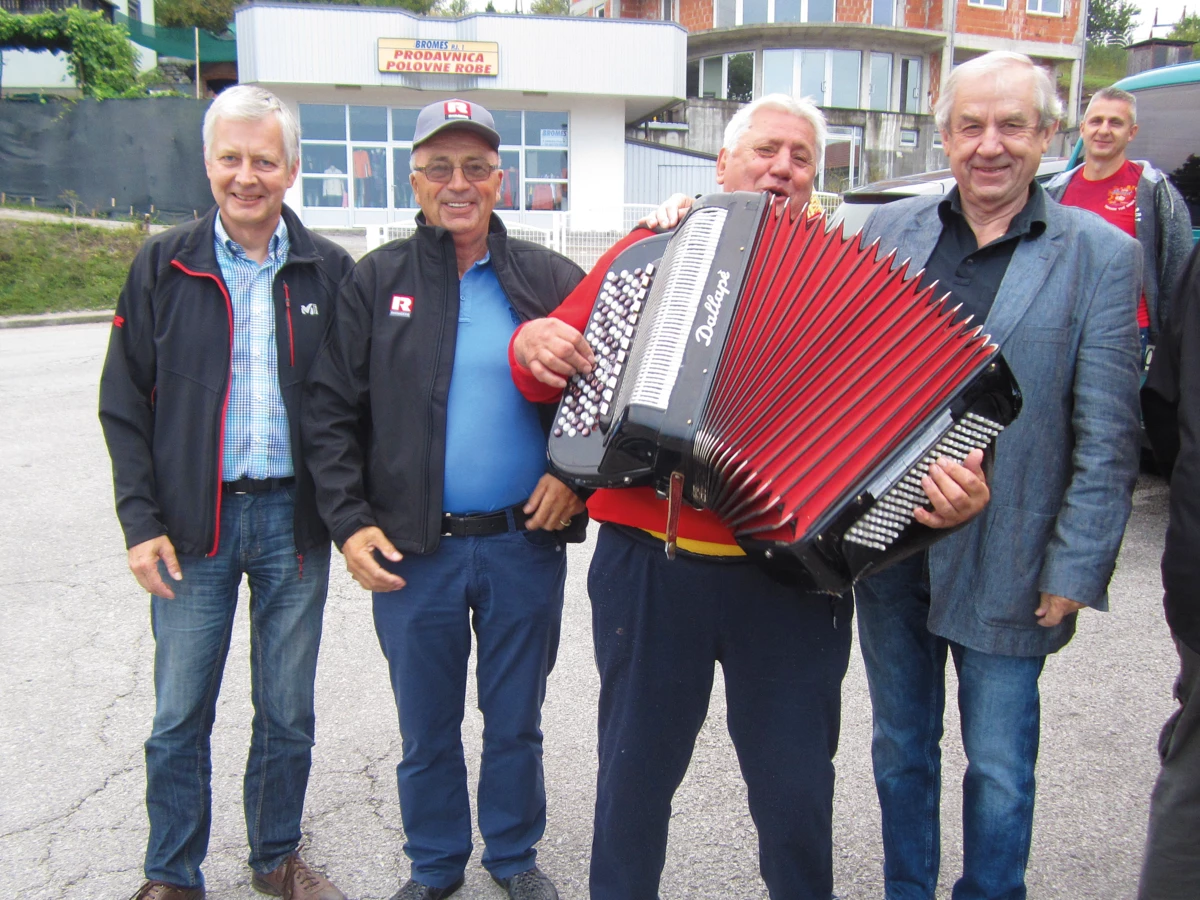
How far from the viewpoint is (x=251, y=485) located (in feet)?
7.85

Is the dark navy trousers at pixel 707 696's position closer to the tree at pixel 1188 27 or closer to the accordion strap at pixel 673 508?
the accordion strap at pixel 673 508

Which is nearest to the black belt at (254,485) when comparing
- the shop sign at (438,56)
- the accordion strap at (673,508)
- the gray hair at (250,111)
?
the gray hair at (250,111)

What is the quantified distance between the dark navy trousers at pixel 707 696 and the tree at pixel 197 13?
3944 cm

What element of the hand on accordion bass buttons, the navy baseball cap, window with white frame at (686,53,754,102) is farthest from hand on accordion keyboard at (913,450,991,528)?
A: window with white frame at (686,53,754,102)

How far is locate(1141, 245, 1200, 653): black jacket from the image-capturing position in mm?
1803

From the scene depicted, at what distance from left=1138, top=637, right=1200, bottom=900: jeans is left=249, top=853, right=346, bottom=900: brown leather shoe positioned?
1929mm

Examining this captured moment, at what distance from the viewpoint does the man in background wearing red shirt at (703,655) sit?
2.06m

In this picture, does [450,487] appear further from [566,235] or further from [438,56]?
[438,56]

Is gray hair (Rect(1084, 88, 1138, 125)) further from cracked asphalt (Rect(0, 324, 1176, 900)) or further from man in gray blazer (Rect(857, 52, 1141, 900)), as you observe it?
man in gray blazer (Rect(857, 52, 1141, 900))

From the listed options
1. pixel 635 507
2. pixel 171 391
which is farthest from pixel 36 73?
pixel 635 507

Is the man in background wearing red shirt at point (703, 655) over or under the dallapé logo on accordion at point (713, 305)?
under

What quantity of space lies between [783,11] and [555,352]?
30.9 metres

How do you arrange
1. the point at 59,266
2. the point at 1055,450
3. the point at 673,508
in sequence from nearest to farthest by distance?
the point at 673,508, the point at 1055,450, the point at 59,266

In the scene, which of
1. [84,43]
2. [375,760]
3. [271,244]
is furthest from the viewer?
[84,43]
